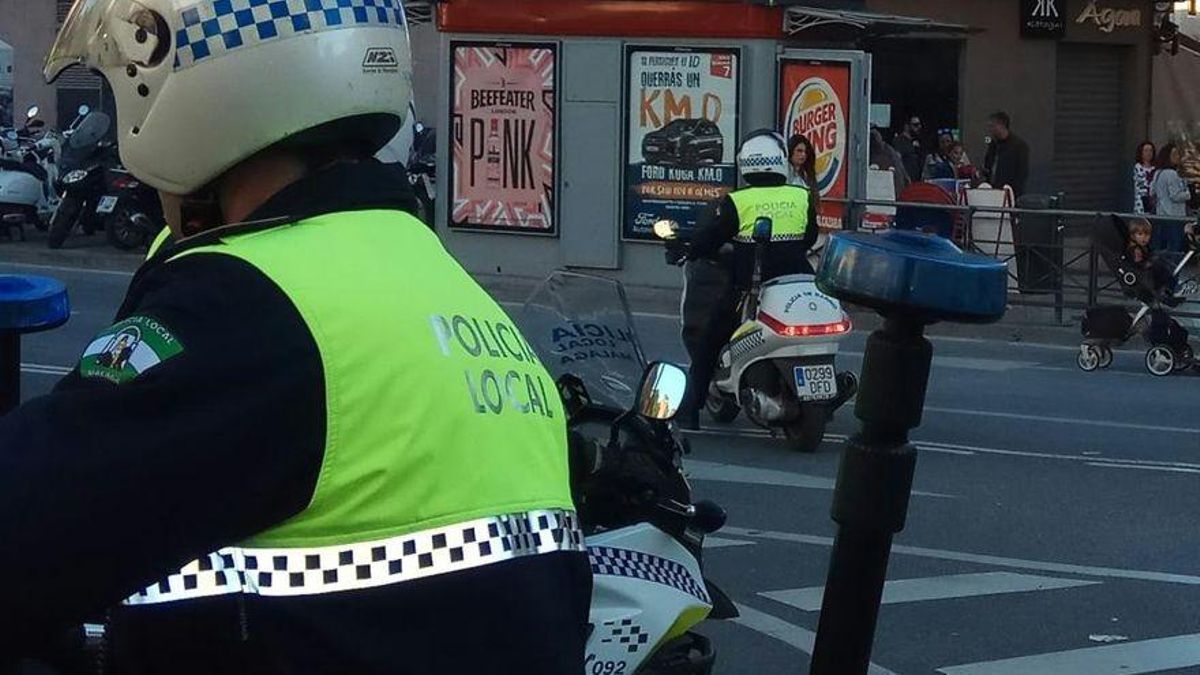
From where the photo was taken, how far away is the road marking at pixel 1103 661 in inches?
263

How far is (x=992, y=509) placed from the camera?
9.48 m

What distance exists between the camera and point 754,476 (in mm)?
10242

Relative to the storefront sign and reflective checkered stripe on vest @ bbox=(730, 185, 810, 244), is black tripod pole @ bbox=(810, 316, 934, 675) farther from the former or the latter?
the storefront sign

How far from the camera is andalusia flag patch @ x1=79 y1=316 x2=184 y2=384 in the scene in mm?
1829

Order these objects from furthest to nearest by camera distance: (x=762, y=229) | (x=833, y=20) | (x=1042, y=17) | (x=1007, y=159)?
(x=1042, y=17)
(x=1007, y=159)
(x=833, y=20)
(x=762, y=229)

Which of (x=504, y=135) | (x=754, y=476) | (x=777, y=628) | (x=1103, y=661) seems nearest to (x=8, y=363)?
(x=777, y=628)

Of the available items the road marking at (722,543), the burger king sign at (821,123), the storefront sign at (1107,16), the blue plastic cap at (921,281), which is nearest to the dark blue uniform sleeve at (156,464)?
the blue plastic cap at (921,281)

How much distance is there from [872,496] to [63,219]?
21.1 m

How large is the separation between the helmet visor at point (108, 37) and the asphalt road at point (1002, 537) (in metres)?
4.71

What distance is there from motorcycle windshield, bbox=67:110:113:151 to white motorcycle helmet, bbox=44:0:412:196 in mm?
20825

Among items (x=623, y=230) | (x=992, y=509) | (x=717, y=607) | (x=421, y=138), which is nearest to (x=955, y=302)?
(x=717, y=607)

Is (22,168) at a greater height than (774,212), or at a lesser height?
lesser

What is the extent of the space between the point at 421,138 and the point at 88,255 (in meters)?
4.97

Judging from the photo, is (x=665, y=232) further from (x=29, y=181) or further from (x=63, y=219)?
(x=29, y=181)
